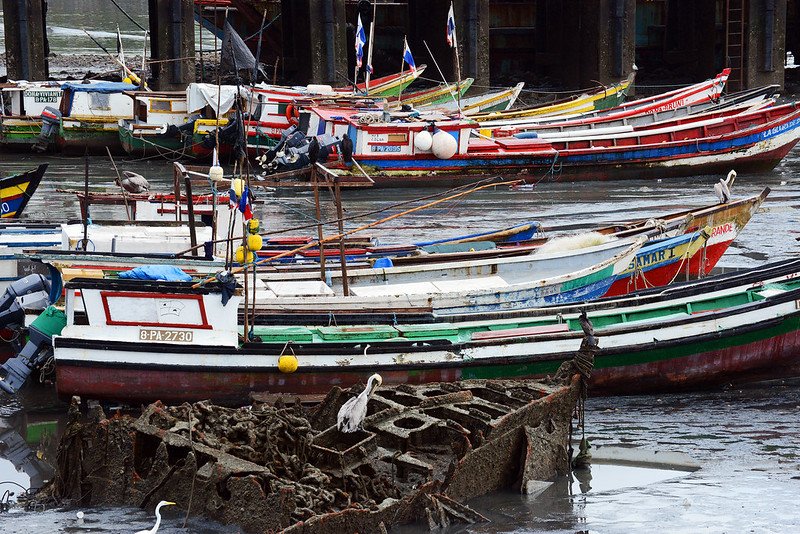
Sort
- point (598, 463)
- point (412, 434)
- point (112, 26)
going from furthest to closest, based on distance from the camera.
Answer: point (112, 26) < point (598, 463) < point (412, 434)

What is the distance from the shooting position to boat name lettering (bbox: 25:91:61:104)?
1278 inches

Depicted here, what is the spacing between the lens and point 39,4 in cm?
3384

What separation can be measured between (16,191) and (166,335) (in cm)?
756

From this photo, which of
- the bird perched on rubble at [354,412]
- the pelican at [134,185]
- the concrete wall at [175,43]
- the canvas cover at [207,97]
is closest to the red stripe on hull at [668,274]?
the bird perched on rubble at [354,412]

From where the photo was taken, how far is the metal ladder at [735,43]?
121 feet

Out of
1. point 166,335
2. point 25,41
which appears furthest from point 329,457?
point 25,41

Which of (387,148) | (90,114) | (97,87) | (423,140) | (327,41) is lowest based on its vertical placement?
(387,148)

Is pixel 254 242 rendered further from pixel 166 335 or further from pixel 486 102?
pixel 486 102

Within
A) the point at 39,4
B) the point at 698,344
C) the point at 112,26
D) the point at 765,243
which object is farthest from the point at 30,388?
the point at 112,26

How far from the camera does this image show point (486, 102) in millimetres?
34812

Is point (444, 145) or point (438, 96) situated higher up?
point (438, 96)

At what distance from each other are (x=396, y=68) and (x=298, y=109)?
15.1m

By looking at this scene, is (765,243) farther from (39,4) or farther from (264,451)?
(39,4)

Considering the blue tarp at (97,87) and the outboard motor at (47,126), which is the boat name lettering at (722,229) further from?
the outboard motor at (47,126)
